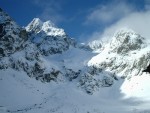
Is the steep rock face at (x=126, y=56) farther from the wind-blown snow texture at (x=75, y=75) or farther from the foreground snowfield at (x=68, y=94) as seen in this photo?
the foreground snowfield at (x=68, y=94)

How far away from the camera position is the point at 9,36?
117250 mm

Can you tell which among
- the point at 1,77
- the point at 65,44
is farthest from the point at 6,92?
the point at 65,44

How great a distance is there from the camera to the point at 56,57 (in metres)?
165

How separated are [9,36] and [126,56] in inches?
1882

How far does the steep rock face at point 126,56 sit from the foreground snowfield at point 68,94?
24.4 ft

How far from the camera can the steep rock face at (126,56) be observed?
121125 millimetres

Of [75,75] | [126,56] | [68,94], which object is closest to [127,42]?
[126,56]

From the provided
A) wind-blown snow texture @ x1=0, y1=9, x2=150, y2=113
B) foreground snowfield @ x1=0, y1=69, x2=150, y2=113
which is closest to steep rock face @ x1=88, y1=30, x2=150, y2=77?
wind-blown snow texture @ x1=0, y1=9, x2=150, y2=113

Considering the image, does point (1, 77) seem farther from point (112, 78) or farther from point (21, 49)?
point (112, 78)

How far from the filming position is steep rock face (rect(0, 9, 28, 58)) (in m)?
113

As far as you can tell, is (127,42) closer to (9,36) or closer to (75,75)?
(75,75)

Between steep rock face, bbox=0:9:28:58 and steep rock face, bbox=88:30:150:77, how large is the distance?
32742 mm

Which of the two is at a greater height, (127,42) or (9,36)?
(127,42)

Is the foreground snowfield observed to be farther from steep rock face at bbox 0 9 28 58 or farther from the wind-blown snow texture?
steep rock face at bbox 0 9 28 58
